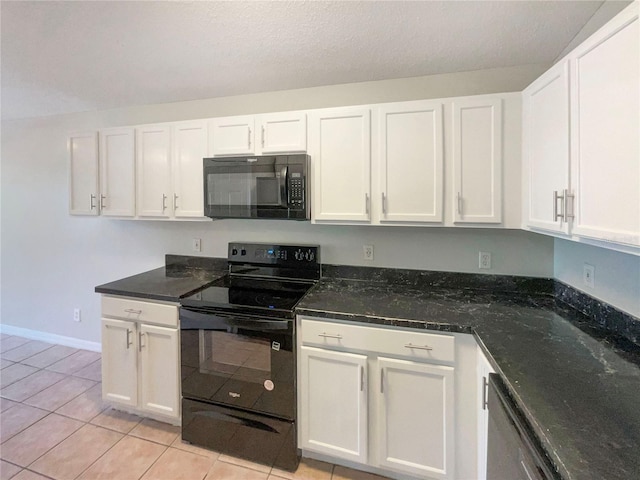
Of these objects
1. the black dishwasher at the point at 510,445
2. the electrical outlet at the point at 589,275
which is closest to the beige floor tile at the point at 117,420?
the black dishwasher at the point at 510,445

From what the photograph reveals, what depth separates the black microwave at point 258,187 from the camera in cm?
194

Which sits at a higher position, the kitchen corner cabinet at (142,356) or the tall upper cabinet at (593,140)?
the tall upper cabinet at (593,140)

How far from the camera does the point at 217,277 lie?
7.85 feet

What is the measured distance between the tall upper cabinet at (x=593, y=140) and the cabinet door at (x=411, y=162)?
48cm

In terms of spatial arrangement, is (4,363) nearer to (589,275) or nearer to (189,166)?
(189,166)

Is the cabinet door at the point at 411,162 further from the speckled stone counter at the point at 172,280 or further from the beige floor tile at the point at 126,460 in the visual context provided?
the beige floor tile at the point at 126,460

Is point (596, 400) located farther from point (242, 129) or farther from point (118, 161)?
point (118, 161)

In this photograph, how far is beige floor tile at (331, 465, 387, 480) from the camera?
5.62 ft

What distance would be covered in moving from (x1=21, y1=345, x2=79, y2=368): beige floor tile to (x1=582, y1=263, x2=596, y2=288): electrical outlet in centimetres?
435

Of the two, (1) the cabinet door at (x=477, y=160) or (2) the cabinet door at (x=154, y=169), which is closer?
(1) the cabinet door at (x=477, y=160)

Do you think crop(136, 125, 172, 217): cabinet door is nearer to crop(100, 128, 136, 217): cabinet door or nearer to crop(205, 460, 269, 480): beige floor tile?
crop(100, 128, 136, 217): cabinet door

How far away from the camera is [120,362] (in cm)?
209

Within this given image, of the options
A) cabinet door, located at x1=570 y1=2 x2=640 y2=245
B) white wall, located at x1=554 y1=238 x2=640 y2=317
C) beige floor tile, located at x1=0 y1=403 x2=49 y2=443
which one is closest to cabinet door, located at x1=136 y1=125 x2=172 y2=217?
beige floor tile, located at x1=0 y1=403 x2=49 y2=443

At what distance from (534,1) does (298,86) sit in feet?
4.85
